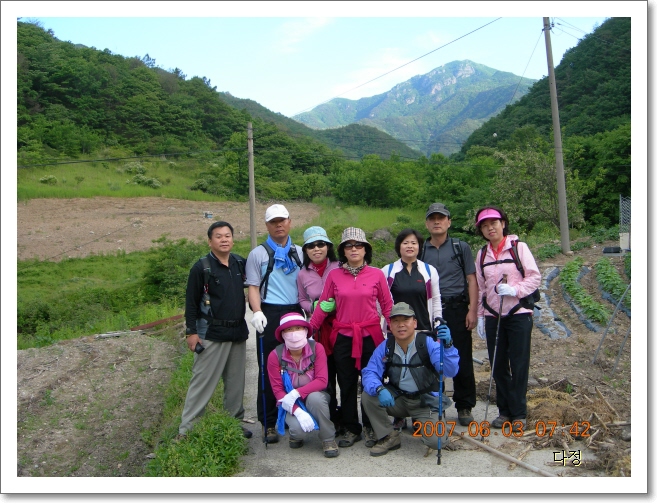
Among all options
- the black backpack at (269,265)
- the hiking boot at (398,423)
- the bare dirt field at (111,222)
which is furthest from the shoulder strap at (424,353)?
the bare dirt field at (111,222)

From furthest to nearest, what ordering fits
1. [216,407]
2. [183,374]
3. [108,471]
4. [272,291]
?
[183,374] → [108,471] → [216,407] → [272,291]

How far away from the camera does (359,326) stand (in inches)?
195

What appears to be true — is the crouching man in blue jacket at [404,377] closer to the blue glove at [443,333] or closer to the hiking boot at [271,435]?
the blue glove at [443,333]

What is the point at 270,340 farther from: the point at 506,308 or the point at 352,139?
the point at 352,139

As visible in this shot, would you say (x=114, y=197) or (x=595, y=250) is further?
(x=114, y=197)

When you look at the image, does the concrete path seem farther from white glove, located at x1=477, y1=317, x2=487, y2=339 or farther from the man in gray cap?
white glove, located at x1=477, y1=317, x2=487, y2=339

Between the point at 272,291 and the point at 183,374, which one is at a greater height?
the point at 272,291

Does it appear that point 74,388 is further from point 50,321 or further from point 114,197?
point 114,197

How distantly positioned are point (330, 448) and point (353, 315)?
107cm

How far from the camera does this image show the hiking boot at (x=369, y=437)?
16.2ft

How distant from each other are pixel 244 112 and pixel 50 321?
157ft

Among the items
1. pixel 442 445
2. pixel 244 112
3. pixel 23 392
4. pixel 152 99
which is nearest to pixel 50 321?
pixel 23 392

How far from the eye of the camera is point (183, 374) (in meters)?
8.23

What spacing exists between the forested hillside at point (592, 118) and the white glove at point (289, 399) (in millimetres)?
22798
